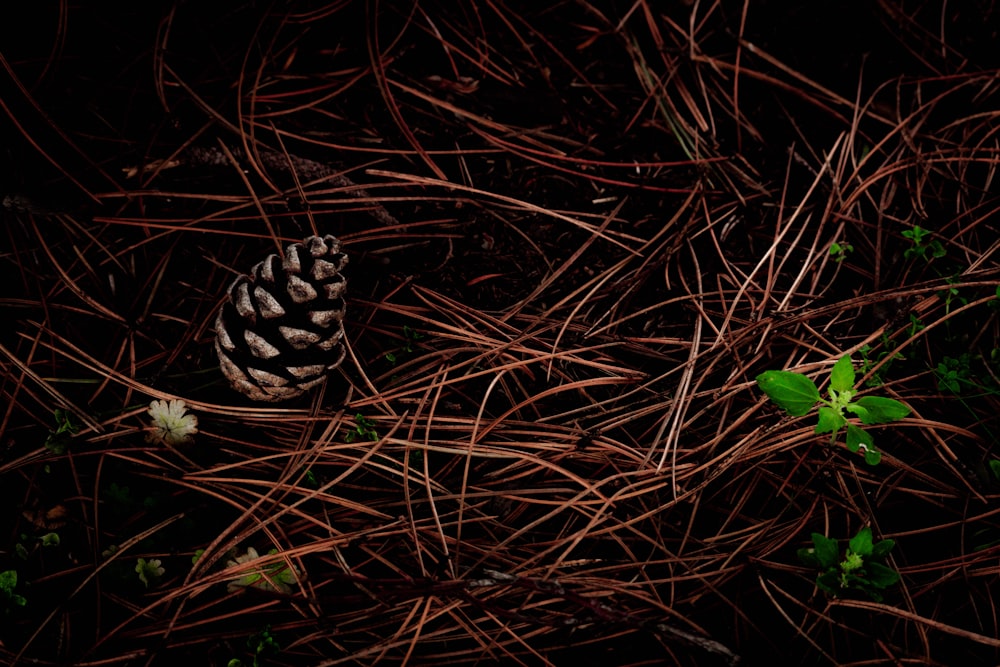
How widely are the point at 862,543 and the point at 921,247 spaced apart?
34.7 inches

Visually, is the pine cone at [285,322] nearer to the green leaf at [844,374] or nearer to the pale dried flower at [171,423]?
the pale dried flower at [171,423]

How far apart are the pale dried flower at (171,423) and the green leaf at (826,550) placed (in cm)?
165

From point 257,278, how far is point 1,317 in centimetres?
82

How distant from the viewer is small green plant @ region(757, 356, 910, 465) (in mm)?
1312

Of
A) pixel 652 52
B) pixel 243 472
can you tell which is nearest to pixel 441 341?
pixel 243 472

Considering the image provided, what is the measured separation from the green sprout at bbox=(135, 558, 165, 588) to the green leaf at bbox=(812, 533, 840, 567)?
1.64 metres


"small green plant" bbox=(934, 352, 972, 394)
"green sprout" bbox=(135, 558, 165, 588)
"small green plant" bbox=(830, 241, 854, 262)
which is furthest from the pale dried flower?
"small green plant" bbox=(934, 352, 972, 394)

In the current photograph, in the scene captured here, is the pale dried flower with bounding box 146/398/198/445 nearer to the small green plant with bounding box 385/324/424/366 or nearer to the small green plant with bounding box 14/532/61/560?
the small green plant with bounding box 14/532/61/560

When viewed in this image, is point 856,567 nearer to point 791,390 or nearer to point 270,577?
point 791,390

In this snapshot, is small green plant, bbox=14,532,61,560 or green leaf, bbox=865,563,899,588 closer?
green leaf, bbox=865,563,899,588

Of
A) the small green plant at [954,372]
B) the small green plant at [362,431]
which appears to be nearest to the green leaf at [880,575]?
the small green plant at [954,372]

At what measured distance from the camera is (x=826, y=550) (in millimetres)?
1315

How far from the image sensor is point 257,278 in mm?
1452

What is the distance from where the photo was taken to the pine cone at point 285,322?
140 cm
